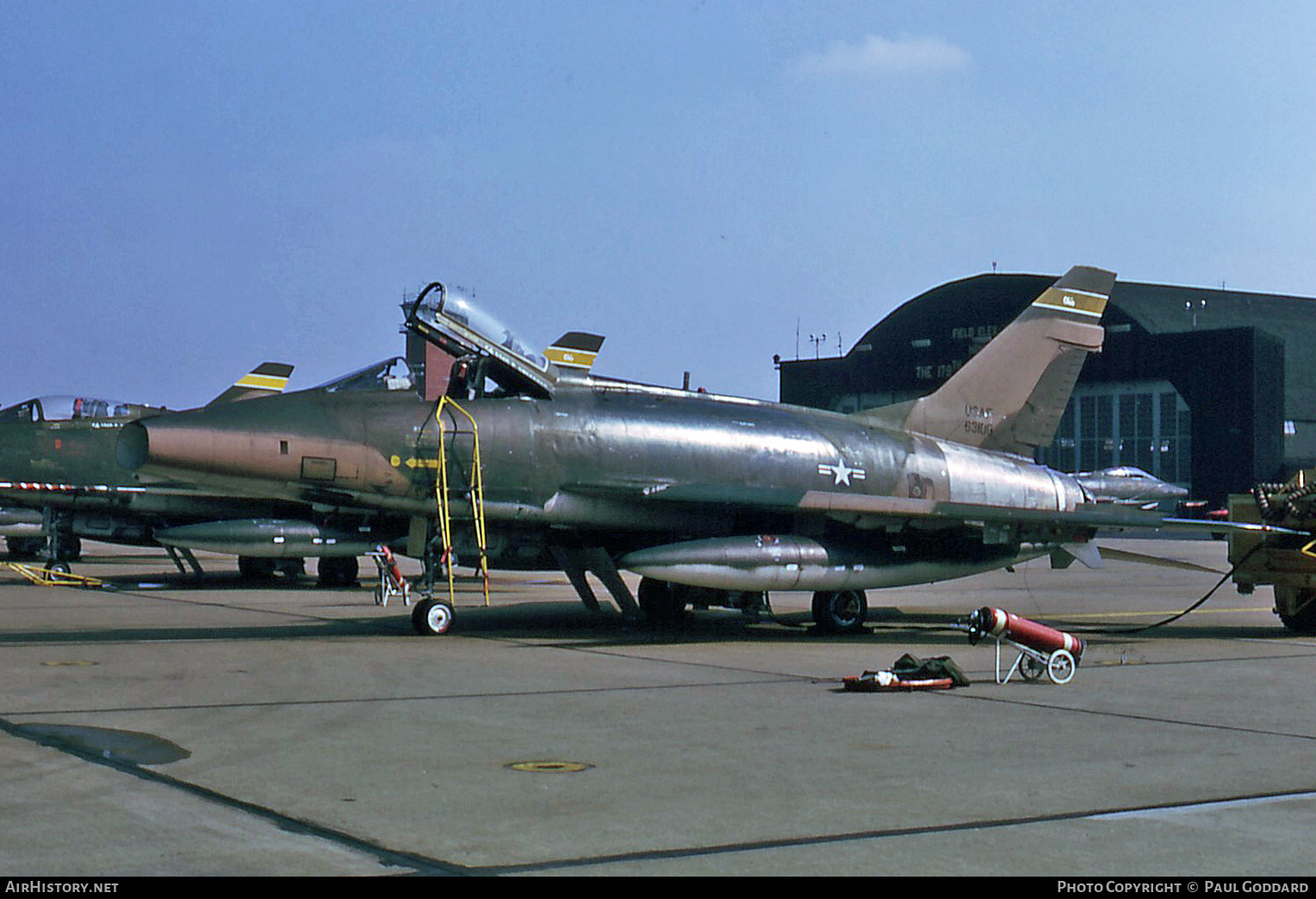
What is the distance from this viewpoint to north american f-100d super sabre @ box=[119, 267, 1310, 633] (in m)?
13.0

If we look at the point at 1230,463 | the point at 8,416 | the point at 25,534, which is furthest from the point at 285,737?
the point at 1230,463

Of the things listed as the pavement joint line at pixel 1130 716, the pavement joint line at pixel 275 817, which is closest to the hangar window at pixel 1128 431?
the pavement joint line at pixel 1130 716

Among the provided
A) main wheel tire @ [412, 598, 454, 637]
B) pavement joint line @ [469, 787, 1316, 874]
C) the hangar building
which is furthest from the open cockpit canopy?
the hangar building

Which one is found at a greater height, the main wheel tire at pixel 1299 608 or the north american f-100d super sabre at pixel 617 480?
the north american f-100d super sabre at pixel 617 480

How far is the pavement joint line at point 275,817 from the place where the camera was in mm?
5051

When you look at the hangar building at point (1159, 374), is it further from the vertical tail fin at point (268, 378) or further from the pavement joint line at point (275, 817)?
the pavement joint line at point (275, 817)

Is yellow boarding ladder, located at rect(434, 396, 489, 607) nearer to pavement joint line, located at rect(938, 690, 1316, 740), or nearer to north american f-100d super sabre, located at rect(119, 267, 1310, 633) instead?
north american f-100d super sabre, located at rect(119, 267, 1310, 633)

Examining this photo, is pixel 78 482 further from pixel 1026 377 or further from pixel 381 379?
pixel 1026 377

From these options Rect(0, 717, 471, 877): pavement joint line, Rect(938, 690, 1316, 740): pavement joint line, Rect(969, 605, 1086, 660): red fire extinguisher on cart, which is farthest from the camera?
Rect(969, 605, 1086, 660): red fire extinguisher on cart

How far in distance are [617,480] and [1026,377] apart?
6.72 m

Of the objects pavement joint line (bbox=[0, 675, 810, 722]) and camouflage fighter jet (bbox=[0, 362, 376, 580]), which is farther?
camouflage fighter jet (bbox=[0, 362, 376, 580])

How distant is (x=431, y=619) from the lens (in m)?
13.7

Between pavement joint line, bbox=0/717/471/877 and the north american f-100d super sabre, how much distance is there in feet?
17.2

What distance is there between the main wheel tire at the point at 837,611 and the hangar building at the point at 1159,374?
5140cm
